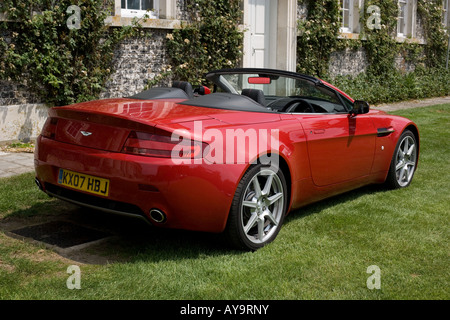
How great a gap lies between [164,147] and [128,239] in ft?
3.11

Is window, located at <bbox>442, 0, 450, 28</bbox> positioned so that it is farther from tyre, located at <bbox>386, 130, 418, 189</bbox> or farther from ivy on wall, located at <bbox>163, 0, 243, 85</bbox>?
tyre, located at <bbox>386, 130, 418, 189</bbox>

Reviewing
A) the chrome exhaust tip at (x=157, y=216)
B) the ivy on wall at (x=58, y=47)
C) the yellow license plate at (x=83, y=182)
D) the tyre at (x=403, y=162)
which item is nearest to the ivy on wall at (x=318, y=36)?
the ivy on wall at (x=58, y=47)

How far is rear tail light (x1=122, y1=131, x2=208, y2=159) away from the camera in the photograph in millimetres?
3600

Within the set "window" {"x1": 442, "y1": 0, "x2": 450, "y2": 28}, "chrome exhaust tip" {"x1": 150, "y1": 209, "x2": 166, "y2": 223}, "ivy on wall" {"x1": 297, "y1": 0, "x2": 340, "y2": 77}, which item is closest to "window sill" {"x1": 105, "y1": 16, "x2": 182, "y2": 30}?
"ivy on wall" {"x1": 297, "y1": 0, "x2": 340, "y2": 77}

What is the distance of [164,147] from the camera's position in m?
3.61

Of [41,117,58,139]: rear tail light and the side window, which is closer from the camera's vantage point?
[41,117,58,139]: rear tail light

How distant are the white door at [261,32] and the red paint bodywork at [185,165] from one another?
758 centimetres

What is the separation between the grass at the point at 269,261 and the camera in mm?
3275

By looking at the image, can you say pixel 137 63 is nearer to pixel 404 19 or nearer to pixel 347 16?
pixel 347 16

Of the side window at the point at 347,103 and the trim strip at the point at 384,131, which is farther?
the trim strip at the point at 384,131

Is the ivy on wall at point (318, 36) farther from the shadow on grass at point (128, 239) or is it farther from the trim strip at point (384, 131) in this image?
the shadow on grass at point (128, 239)

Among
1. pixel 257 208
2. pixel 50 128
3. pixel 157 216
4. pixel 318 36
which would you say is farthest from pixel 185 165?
pixel 318 36

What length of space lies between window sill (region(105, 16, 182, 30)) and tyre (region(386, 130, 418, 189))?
5233 millimetres
